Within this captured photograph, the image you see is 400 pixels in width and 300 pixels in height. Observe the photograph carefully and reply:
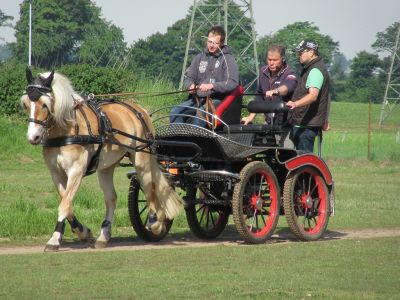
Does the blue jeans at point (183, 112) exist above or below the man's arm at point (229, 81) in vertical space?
below

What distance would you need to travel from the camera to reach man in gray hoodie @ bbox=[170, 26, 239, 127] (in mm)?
12312

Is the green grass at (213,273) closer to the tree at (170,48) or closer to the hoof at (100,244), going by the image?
the hoof at (100,244)

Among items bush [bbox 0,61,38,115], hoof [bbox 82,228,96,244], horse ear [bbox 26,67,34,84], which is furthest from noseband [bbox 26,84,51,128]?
bush [bbox 0,61,38,115]

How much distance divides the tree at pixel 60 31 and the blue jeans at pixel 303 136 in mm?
44526

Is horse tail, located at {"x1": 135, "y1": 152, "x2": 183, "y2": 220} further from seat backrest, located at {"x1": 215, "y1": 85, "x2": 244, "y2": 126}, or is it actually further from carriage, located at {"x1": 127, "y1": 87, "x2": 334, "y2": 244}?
seat backrest, located at {"x1": 215, "y1": 85, "x2": 244, "y2": 126}

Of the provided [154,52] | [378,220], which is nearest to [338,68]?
[154,52]

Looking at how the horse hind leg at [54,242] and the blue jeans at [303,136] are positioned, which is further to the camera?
the blue jeans at [303,136]

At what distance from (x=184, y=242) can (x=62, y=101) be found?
101 inches

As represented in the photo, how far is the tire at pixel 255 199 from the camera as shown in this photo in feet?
38.5

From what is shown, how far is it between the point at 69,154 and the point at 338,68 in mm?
104737

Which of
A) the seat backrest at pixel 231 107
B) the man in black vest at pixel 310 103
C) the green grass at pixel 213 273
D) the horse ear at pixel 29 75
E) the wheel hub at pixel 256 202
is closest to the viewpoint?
the green grass at pixel 213 273

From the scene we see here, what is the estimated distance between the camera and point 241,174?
38.8 feet

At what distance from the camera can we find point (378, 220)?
49.3 feet

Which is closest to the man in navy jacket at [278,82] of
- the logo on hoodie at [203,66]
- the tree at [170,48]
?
the logo on hoodie at [203,66]
